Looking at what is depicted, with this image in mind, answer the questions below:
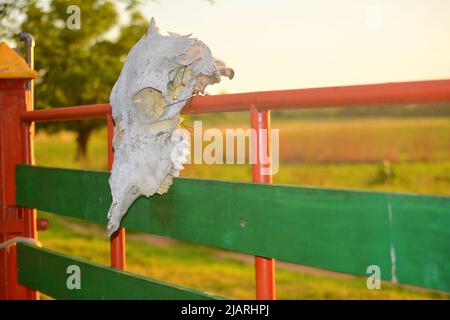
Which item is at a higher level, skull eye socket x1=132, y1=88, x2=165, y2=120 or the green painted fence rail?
skull eye socket x1=132, y1=88, x2=165, y2=120

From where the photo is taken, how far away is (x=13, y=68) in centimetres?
369

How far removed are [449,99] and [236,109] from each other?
76 cm

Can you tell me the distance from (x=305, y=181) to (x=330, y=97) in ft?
63.9

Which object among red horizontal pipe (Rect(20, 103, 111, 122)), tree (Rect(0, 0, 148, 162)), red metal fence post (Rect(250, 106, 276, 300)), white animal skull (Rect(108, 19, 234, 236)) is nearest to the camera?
red metal fence post (Rect(250, 106, 276, 300))

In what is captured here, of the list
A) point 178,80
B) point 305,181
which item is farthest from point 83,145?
point 178,80

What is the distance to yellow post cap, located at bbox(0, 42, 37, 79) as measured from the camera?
3664mm

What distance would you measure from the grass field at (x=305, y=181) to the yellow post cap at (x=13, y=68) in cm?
190

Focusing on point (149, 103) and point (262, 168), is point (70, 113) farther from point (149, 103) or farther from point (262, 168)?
point (262, 168)

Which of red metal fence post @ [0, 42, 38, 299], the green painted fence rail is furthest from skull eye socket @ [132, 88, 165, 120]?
red metal fence post @ [0, 42, 38, 299]

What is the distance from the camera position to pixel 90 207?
293 cm

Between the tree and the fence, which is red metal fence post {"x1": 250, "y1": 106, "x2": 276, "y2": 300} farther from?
the tree

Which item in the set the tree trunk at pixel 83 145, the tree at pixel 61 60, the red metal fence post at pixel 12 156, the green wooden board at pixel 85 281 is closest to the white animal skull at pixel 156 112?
the green wooden board at pixel 85 281

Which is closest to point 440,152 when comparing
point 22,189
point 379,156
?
point 379,156
